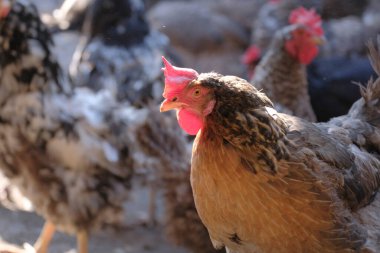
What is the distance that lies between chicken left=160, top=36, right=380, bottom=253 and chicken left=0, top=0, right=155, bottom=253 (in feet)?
4.39

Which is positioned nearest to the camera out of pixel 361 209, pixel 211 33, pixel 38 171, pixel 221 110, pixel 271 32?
pixel 221 110

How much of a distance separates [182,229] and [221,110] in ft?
5.21

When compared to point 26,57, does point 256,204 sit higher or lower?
lower

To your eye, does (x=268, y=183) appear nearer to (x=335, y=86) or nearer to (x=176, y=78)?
(x=176, y=78)

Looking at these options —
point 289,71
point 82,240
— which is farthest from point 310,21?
point 82,240

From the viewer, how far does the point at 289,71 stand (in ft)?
11.5

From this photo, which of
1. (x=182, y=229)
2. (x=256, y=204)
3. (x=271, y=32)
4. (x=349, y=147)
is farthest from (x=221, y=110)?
(x=271, y=32)

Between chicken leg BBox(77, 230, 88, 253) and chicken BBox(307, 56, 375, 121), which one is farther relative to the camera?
chicken BBox(307, 56, 375, 121)

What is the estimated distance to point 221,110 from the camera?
184cm

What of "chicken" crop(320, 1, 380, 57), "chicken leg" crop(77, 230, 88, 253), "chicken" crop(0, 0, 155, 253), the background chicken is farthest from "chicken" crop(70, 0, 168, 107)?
"chicken" crop(320, 1, 380, 57)

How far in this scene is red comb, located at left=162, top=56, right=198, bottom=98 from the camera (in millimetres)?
1859

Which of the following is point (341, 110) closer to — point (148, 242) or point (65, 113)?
point (148, 242)

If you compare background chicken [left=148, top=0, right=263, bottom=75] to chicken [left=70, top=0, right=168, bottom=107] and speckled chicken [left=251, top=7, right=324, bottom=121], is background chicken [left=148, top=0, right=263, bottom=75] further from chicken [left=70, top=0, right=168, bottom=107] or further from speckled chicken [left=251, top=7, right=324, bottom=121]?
speckled chicken [left=251, top=7, right=324, bottom=121]

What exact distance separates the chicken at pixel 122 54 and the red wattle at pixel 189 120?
1.96 meters
